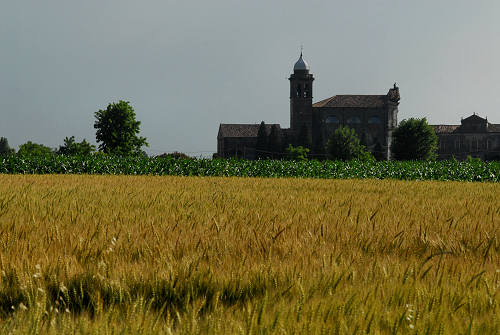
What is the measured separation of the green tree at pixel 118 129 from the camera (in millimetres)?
70500

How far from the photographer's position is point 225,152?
10819 cm

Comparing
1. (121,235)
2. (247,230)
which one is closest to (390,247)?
(247,230)

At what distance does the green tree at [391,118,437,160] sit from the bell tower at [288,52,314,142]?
2298 centimetres

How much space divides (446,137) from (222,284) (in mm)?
119073

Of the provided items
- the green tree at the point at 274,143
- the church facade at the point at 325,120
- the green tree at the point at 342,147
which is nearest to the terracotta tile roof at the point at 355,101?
the church facade at the point at 325,120

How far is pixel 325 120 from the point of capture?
10444 cm

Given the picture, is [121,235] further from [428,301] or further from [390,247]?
[428,301]

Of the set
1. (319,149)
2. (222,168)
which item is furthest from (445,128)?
(222,168)

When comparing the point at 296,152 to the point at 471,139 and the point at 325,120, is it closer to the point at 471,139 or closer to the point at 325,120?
the point at 325,120

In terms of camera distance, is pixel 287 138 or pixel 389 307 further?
pixel 287 138

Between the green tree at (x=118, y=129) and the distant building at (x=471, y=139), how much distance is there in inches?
2778

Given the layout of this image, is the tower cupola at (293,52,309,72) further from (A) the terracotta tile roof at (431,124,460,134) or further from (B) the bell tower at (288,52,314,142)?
(A) the terracotta tile roof at (431,124,460,134)

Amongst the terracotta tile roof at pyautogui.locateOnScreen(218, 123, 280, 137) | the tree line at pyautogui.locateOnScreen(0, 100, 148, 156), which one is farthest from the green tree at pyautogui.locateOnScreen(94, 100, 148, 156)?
the terracotta tile roof at pyautogui.locateOnScreen(218, 123, 280, 137)

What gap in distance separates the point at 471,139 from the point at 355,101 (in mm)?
28960
